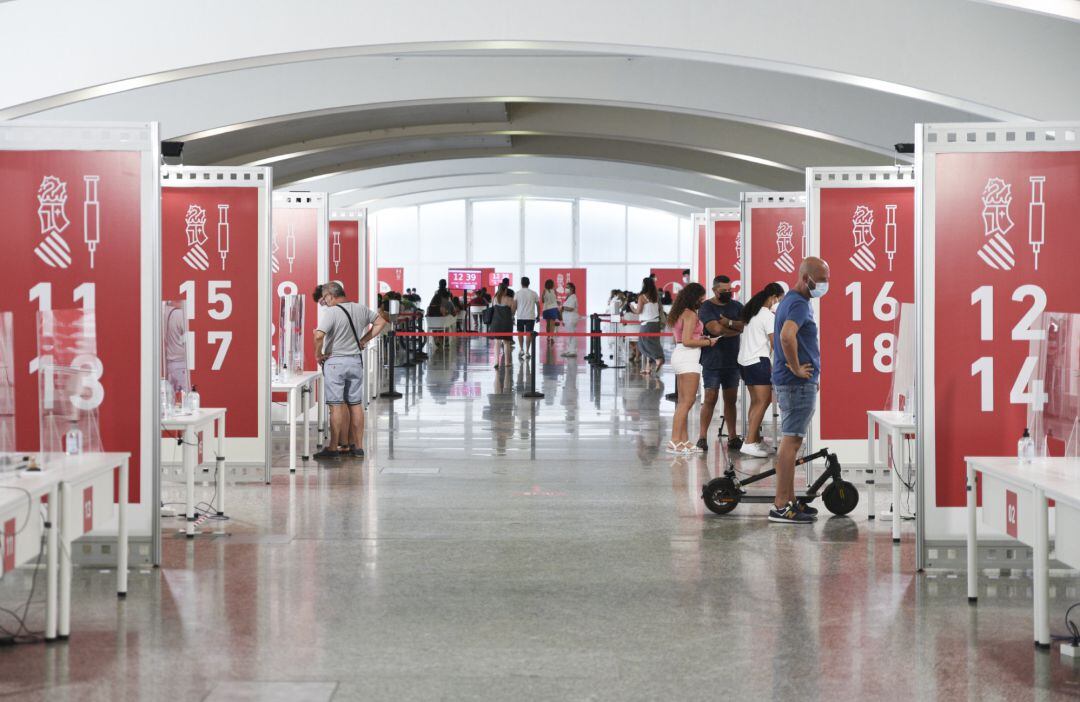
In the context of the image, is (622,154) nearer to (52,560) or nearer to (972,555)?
(972,555)

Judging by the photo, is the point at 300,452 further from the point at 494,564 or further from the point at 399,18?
the point at 494,564

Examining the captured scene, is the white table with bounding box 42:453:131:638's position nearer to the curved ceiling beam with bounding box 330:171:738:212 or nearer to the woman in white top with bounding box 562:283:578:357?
the woman in white top with bounding box 562:283:578:357

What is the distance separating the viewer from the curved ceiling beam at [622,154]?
79.4ft

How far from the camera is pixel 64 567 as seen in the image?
476 centimetres

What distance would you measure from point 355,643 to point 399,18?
23.8 ft

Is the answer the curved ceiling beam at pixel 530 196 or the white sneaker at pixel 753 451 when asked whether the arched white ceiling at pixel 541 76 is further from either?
the curved ceiling beam at pixel 530 196

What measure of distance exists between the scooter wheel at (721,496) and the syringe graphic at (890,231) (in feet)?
7.35

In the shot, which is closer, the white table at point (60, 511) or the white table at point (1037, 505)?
the white table at point (60, 511)

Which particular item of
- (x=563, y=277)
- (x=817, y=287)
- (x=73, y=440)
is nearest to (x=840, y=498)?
(x=817, y=287)

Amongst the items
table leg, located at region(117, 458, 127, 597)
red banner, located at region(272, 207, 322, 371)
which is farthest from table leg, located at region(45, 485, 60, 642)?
red banner, located at region(272, 207, 322, 371)

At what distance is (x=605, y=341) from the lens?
30.5 metres

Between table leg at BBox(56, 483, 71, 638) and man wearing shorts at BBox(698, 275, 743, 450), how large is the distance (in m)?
6.72

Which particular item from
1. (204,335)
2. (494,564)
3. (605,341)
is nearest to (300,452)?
(204,335)

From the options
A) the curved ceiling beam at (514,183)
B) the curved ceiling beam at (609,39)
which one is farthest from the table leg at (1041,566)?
the curved ceiling beam at (514,183)
